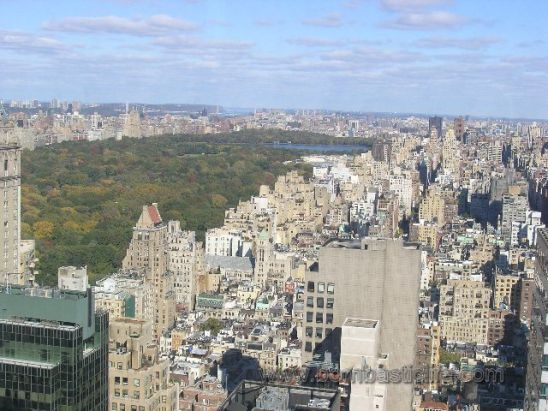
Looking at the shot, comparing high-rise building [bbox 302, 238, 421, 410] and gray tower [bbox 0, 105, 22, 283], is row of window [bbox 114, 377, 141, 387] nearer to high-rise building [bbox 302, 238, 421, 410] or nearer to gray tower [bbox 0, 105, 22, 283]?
high-rise building [bbox 302, 238, 421, 410]

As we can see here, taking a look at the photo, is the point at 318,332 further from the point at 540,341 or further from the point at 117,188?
the point at 117,188

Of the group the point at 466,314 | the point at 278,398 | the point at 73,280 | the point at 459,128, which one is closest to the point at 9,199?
the point at 73,280

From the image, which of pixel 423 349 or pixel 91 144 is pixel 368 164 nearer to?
pixel 91 144

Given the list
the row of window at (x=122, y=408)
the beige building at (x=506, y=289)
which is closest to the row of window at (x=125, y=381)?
the row of window at (x=122, y=408)

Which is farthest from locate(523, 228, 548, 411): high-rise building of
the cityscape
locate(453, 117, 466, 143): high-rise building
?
locate(453, 117, 466, 143): high-rise building

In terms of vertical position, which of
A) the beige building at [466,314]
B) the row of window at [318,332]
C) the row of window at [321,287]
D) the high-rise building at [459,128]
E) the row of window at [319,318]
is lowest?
the beige building at [466,314]

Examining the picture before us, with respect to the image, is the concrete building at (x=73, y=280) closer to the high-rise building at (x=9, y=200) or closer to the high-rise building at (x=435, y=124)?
the high-rise building at (x=9, y=200)

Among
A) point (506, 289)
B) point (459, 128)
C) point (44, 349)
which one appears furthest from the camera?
point (459, 128)
